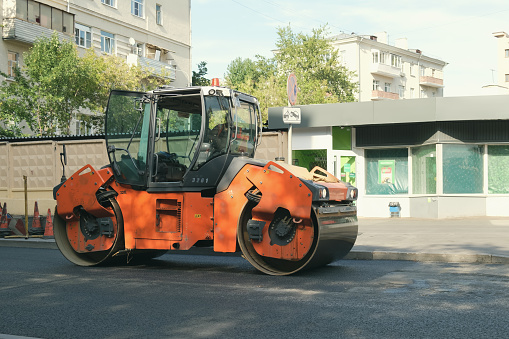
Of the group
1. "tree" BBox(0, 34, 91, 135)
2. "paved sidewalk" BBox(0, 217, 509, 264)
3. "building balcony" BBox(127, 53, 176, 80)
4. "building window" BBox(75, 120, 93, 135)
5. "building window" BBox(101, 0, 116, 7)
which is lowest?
"paved sidewalk" BBox(0, 217, 509, 264)

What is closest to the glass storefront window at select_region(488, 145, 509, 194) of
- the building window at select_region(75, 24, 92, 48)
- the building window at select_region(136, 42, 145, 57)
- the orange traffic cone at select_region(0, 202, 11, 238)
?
the orange traffic cone at select_region(0, 202, 11, 238)

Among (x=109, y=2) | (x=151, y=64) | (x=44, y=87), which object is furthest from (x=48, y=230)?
(x=109, y=2)

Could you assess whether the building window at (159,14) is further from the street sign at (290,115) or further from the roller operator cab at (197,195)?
the roller operator cab at (197,195)

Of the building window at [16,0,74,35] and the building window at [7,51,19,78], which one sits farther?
the building window at [7,51,19,78]

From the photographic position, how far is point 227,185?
30.7ft

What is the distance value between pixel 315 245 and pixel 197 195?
1949 mm

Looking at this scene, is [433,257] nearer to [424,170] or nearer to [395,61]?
[424,170]

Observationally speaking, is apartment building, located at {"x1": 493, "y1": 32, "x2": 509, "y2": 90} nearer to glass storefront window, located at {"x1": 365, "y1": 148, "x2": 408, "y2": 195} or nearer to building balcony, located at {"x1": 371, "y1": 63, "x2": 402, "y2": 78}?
building balcony, located at {"x1": 371, "y1": 63, "x2": 402, "y2": 78}

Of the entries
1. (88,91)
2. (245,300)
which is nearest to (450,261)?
(245,300)

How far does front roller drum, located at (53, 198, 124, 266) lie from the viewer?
1015 centimetres

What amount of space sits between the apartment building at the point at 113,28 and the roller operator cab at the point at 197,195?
25360 mm

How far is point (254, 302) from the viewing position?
7.00 metres

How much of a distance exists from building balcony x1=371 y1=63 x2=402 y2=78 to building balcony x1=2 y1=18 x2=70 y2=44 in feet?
144

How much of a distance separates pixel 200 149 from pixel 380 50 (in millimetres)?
66754
